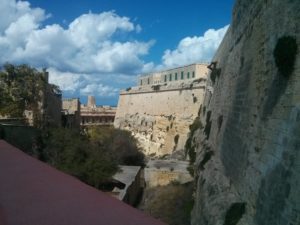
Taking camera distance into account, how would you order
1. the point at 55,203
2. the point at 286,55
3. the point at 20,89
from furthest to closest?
the point at 20,89, the point at 286,55, the point at 55,203

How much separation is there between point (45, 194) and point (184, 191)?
1435 cm

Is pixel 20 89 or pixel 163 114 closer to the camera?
pixel 20 89

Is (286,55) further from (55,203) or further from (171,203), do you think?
(171,203)

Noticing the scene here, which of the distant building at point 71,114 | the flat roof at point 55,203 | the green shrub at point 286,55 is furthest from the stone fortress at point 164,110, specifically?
the flat roof at point 55,203

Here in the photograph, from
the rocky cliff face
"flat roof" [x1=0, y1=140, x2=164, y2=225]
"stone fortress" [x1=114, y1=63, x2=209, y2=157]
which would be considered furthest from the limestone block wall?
"flat roof" [x1=0, y1=140, x2=164, y2=225]

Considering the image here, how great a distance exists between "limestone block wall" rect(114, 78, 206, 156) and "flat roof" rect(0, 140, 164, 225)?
2318 centimetres

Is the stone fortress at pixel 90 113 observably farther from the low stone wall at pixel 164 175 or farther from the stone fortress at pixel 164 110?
the low stone wall at pixel 164 175

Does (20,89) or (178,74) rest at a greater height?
(178,74)

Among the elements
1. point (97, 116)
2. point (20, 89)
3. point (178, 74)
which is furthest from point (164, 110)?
point (97, 116)

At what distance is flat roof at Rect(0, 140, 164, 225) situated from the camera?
182cm

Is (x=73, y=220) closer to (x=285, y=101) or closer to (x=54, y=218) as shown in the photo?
(x=54, y=218)

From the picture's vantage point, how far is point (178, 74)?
42656mm

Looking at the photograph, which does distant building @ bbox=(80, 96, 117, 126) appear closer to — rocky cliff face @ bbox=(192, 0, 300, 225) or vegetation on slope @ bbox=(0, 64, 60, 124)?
vegetation on slope @ bbox=(0, 64, 60, 124)

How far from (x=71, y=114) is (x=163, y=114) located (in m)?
10.8
